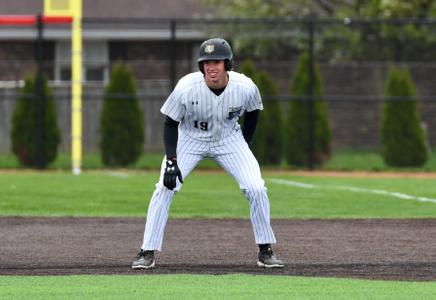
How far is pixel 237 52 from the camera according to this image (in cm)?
3222

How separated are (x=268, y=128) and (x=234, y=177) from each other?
53.4ft

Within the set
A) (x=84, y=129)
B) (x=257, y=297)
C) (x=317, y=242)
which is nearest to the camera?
(x=257, y=297)

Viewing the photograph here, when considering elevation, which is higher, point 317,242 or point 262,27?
point 262,27

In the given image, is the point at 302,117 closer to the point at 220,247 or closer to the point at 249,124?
the point at 220,247

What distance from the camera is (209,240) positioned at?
1211 centimetres

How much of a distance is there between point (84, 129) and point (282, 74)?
6110mm

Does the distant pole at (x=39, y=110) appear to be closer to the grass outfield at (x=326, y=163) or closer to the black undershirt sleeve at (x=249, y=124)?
the grass outfield at (x=326, y=163)

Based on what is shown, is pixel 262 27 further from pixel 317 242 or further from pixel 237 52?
pixel 317 242

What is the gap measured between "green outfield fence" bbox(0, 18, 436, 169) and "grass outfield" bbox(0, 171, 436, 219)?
7878 mm

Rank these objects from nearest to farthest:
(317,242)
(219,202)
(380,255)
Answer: (380,255) → (317,242) → (219,202)

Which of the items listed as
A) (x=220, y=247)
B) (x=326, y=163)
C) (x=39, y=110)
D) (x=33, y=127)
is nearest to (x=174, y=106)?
(x=220, y=247)

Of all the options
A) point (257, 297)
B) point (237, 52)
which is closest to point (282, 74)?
point (237, 52)

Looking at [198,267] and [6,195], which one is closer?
[198,267]

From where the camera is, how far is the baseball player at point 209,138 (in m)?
9.70
